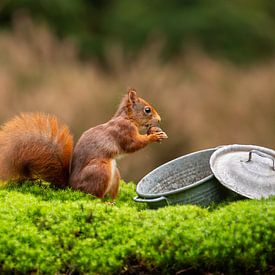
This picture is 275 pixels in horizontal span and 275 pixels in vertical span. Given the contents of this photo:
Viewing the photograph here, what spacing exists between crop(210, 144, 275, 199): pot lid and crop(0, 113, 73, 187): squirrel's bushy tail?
3.30 ft

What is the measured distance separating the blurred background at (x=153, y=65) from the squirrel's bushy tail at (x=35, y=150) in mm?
981

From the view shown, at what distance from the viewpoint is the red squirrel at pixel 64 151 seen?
4.86 meters

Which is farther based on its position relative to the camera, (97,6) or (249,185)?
(97,6)

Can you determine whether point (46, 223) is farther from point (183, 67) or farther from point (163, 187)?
point (183, 67)

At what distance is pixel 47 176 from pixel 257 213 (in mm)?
1571

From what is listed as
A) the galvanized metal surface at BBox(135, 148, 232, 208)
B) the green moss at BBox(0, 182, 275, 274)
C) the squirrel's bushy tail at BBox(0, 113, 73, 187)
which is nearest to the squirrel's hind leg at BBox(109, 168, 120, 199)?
the galvanized metal surface at BBox(135, 148, 232, 208)

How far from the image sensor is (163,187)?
4996mm

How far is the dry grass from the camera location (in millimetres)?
8234

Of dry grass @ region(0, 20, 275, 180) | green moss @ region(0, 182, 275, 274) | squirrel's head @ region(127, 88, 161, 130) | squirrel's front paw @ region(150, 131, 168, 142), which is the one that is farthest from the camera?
dry grass @ region(0, 20, 275, 180)

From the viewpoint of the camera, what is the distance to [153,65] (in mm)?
9914

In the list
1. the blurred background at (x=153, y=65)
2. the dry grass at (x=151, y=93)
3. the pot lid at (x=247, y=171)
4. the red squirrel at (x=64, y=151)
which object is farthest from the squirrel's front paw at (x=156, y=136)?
the dry grass at (x=151, y=93)

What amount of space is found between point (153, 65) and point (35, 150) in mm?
5093

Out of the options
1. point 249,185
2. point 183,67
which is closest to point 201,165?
point 249,185

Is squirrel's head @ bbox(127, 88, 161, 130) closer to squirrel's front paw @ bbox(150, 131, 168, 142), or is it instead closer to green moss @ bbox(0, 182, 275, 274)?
squirrel's front paw @ bbox(150, 131, 168, 142)
